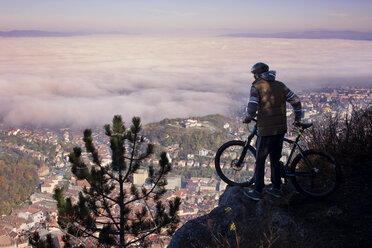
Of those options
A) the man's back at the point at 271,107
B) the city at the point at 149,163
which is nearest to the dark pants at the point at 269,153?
the man's back at the point at 271,107

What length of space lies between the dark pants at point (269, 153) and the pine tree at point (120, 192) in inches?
A: 118

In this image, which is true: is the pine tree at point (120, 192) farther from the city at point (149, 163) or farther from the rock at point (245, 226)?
the rock at point (245, 226)

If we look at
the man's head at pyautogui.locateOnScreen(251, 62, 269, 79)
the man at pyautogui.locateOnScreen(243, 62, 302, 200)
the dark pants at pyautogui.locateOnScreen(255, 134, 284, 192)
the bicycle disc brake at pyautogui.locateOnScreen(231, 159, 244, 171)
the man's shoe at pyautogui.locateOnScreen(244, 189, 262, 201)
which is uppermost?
the man's head at pyautogui.locateOnScreen(251, 62, 269, 79)

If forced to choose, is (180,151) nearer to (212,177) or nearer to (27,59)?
(212,177)

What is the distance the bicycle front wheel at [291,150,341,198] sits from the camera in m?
3.78

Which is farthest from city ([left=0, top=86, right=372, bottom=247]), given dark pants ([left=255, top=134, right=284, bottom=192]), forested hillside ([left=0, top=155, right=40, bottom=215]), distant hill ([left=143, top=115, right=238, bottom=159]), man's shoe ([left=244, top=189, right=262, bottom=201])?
man's shoe ([left=244, top=189, right=262, bottom=201])

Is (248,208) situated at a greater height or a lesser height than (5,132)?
greater

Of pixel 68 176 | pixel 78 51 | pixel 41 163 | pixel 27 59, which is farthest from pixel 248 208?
pixel 78 51

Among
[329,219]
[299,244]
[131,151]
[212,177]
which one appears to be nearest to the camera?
[299,244]

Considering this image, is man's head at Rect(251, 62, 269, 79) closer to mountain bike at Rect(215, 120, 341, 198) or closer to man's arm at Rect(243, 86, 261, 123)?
man's arm at Rect(243, 86, 261, 123)

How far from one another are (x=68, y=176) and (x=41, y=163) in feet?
28.9

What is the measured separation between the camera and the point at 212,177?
2581 centimetres

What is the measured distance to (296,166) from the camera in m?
4.24

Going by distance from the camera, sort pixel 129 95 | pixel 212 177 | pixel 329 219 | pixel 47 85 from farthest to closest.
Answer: pixel 47 85 → pixel 129 95 → pixel 212 177 → pixel 329 219
